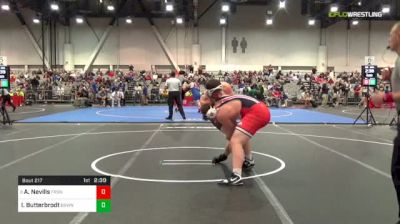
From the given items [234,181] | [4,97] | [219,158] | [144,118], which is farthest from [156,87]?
[234,181]

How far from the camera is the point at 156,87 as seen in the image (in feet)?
88.8

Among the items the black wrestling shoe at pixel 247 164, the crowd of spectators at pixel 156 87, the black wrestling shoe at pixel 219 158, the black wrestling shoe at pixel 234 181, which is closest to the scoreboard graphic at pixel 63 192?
the black wrestling shoe at pixel 234 181

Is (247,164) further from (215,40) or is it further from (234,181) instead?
(215,40)

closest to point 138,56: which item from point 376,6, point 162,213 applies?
point 376,6

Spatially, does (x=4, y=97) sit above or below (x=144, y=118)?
above

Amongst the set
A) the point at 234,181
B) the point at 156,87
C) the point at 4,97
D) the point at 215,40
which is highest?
the point at 215,40

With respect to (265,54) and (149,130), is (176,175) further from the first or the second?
(265,54)

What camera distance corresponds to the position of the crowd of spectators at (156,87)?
23.7 m

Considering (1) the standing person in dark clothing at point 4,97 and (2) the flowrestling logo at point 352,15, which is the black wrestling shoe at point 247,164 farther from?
(2) the flowrestling logo at point 352,15

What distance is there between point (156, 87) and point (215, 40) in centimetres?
778

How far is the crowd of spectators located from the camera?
23734mm

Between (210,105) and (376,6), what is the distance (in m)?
27.8

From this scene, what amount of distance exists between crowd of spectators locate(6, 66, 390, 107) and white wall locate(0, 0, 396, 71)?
115 inches

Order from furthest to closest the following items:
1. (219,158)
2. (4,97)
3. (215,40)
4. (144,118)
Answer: (215,40)
(144,118)
(4,97)
(219,158)
